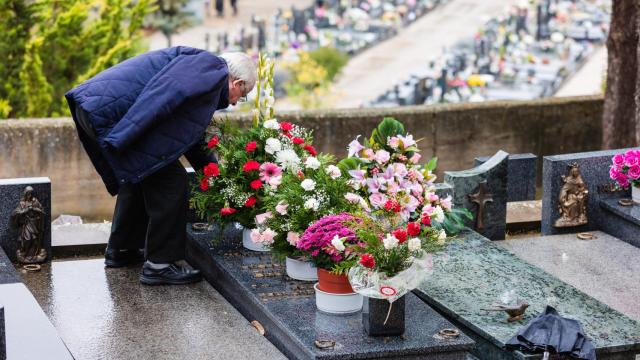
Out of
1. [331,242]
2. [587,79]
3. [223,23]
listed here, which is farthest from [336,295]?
[223,23]

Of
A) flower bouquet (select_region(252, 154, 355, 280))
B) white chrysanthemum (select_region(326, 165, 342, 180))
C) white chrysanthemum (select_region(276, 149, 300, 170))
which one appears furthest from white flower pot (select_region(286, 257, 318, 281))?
white chrysanthemum (select_region(276, 149, 300, 170))

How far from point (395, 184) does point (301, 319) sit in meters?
1.06

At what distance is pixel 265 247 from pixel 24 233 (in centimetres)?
152

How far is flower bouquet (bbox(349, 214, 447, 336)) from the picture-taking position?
19.1 feet

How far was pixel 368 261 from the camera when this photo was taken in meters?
5.78

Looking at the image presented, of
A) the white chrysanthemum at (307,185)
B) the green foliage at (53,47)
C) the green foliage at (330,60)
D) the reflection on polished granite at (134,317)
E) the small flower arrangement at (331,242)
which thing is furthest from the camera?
the green foliage at (330,60)

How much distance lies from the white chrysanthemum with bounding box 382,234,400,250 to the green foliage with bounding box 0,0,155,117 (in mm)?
7233

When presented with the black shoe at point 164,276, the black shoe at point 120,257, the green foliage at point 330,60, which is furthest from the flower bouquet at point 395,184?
the green foliage at point 330,60

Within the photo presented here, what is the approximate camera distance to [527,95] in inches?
1118

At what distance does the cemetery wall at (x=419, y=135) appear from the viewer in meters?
10.5

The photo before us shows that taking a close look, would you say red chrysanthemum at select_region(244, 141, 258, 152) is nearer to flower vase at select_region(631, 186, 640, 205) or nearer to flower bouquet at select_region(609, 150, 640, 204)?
flower bouquet at select_region(609, 150, 640, 204)

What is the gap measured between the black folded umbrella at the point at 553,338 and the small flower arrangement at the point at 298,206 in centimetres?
118

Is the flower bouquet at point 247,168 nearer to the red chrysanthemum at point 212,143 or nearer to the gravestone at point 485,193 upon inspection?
the red chrysanthemum at point 212,143

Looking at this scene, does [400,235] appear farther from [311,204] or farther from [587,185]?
[587,185]
